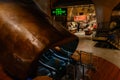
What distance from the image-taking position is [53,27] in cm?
506

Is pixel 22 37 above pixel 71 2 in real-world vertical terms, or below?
below

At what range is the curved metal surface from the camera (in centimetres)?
449

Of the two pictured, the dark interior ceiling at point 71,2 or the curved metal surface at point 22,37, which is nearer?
the curved metal surface at point 22,37

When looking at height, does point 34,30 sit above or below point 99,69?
above

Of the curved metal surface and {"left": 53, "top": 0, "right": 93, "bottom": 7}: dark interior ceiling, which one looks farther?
{"left": 53, "top": 0, "right": 93, "bottom": 7}: dark interior ceiling

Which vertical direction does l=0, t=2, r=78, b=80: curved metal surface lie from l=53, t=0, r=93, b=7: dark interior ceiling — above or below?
below

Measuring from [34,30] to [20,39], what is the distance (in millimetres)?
410

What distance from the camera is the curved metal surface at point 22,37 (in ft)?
14.7

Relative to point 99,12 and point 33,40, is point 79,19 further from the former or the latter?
point 33,40

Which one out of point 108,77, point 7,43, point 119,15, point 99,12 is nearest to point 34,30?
point 7,43

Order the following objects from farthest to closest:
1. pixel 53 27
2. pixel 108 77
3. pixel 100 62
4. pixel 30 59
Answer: pixel 100 62, pixel 108 77, pixel 53 27, pixel 30 59

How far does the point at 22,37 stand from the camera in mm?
4680

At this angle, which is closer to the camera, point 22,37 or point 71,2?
point 22,37

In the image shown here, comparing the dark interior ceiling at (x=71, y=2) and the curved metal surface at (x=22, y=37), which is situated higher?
the dark interior ceiling at (x=71, y=2)
